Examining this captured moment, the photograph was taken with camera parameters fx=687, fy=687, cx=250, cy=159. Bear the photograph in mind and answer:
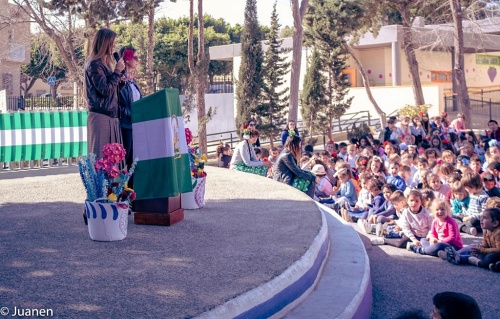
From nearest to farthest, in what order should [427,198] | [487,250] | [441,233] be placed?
[487,250]
[441,233]
[427,198]

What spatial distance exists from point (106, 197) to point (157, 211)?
2.52ft

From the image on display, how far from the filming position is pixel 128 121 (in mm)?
7188

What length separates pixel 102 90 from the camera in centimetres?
655

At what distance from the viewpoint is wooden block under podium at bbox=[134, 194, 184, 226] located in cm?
688

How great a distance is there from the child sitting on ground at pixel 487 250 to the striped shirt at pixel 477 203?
6.56ft

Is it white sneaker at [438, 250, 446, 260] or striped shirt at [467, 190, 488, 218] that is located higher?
striped shirt at [467, 190, 488, 218]

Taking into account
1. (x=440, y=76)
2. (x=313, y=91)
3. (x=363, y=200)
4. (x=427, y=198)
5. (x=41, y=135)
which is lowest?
(x=363, y=200)

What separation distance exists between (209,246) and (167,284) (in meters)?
1.25

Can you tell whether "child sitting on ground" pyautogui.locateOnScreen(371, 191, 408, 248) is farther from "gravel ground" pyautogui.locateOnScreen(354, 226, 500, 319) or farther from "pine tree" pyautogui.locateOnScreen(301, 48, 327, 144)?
"pine tree" pyautogui.locateOnScreen(301, 48, 327, 144)

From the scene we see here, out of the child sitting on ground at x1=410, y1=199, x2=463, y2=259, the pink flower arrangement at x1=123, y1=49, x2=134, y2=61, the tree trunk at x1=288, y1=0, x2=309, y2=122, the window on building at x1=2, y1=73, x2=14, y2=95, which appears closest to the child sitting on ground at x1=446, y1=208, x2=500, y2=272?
the child sitting on ground at x1=410, y1=199, x2=463, y2=259

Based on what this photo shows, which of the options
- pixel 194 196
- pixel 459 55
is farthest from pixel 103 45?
pixel 459 55

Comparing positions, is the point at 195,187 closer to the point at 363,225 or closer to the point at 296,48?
the point at 363,225

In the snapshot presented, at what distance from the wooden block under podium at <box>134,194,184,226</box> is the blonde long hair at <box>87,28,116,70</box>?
4.76ft

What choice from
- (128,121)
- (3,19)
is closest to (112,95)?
(128,121)
